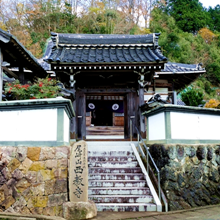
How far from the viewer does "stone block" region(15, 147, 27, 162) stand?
570 cm

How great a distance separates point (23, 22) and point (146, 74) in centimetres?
2638

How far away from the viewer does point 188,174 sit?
6.84m

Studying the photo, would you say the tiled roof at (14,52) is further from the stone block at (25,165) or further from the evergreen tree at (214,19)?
the evergreen tree at (214,19)

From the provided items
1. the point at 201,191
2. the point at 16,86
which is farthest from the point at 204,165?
the point at 16,86

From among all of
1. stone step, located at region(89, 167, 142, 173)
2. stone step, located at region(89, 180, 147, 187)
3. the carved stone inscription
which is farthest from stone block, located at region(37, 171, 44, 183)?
stone step, located at region(89, 167, 142, 173)

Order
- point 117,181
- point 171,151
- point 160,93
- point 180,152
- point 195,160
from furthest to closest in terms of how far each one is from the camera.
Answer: point 160,93
point 195,160
point 117,181
point 180,152
point 171,151

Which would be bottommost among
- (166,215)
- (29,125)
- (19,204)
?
(166,215)

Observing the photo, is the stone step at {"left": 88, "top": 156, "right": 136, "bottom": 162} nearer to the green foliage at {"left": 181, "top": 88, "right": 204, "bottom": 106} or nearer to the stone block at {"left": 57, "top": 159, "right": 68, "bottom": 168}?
the stone block at {"left": 57, "top": 159, "right": 68, "bottom": 168}

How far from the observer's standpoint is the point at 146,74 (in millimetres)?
11305

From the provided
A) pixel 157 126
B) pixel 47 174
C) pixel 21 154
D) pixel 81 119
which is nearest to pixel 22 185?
pixel 47 174

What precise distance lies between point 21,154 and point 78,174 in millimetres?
1572

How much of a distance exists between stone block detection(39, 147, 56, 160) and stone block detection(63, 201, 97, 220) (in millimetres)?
1186

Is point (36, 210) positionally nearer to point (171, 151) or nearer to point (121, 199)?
point (121, 199)

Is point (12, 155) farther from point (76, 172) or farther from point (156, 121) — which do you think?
point (156, 121)
